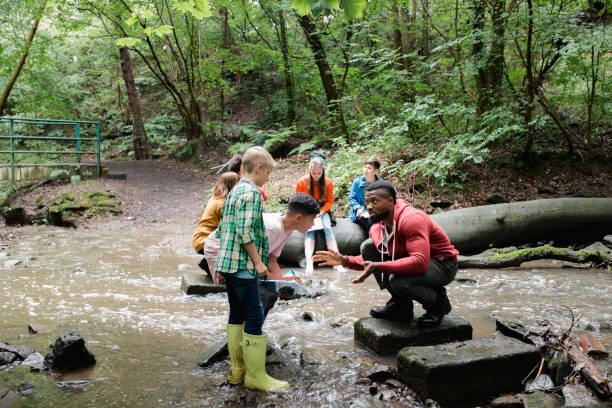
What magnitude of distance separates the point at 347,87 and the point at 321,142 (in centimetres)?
222

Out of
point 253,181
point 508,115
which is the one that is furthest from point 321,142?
point 253,181

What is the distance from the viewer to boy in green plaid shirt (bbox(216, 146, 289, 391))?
2.78 metres

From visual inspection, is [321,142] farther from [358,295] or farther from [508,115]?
[358,295]

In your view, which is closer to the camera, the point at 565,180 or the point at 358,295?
the point at 358,295

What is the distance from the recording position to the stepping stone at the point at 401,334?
338 centimetres

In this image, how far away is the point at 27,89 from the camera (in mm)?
17578

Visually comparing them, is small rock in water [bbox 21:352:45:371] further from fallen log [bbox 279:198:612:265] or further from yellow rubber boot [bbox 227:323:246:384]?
fallen log [bbox 279:198:612:265]

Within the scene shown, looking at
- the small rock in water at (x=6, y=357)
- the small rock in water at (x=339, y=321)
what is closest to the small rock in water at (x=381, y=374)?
the small rock in water at (x=339, y=321)

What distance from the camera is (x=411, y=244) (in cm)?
309

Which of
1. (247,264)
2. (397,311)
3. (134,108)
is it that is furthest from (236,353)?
(134,108)

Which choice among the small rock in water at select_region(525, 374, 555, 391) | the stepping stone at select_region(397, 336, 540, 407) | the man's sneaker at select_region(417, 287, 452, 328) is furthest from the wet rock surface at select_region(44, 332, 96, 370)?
the small rock in water at select_region(525, 374, 555, 391)

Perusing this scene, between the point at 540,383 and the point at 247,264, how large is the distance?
2.16 meters

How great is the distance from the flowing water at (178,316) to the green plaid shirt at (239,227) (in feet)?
2.94

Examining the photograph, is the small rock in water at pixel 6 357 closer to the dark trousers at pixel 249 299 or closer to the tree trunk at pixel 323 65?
the dark trousers at pixel 249 299
